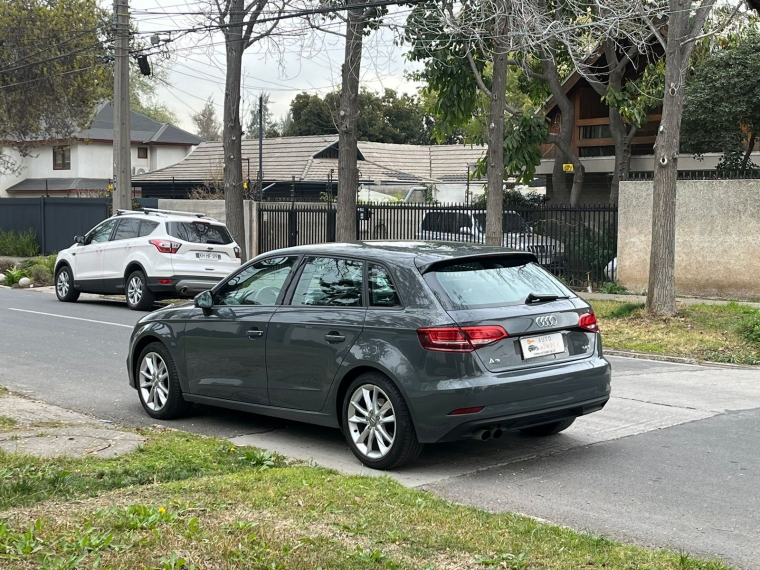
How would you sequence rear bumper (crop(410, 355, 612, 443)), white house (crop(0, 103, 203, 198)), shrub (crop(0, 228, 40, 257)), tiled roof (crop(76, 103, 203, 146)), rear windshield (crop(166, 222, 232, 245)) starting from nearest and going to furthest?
rear bumper (crop(410, 355, 612, 443)) < rear windshield (crop(166, 222, 232, 245)) < shrub (crop(0, 228, 40, 257)) < white house (crop(0, 103, 203, 198)) < tiled roof (crop(76, 103, 203, 146))

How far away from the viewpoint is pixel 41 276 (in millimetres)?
26125

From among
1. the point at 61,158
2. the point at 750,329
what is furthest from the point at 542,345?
the point at 61,158

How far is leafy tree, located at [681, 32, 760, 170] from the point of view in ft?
71.9

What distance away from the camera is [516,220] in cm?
2308

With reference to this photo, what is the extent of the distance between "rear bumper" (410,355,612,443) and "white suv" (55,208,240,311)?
1246cm

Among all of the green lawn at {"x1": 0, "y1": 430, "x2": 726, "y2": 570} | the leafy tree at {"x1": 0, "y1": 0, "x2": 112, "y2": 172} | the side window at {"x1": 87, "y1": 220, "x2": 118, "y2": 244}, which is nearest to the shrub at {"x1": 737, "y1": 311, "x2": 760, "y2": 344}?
the green lawn at {"x1": 0, "y1": 430, "x2": 726, "y2": 570}

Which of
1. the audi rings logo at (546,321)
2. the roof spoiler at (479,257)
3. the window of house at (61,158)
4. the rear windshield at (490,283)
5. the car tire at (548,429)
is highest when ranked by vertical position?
the window of house at (61,158)

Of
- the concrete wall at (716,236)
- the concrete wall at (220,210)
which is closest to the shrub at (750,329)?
the concrete wall at (716,236)

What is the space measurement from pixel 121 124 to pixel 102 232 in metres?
3.99

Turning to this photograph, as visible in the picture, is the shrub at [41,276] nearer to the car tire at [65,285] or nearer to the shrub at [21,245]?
the car tire at [65,285]

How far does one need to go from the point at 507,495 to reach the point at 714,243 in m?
14.1

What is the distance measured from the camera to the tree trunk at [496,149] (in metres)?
18.5

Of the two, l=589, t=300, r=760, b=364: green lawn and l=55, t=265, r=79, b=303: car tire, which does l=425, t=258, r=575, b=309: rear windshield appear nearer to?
l=589, t=300, r=760, b=364: green lawn

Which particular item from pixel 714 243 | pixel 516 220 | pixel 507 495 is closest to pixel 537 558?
pixel 507 495
